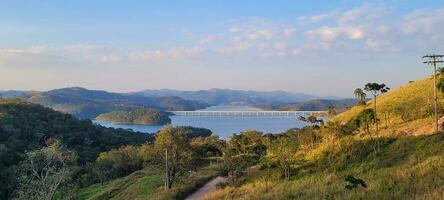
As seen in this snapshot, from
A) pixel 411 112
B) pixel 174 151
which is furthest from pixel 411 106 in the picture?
pixel 174 151

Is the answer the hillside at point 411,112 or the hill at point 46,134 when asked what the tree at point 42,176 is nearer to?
the hillside at point 411,112

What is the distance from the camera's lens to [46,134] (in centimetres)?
10300

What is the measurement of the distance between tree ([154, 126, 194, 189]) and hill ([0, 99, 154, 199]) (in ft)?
163

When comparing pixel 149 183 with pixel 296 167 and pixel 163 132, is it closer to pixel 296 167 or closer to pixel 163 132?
pixel 163 132

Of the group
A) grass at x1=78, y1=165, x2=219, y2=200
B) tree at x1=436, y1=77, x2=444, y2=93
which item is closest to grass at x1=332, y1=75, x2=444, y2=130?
tree at x1=436, y1=77, x2=444, y2=93

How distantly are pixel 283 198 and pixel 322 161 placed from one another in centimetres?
1045

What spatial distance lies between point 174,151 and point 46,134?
80.3m

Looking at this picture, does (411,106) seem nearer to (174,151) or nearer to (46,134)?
(174,151)

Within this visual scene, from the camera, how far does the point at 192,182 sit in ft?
98.7

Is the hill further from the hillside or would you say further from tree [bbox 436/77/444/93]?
tree [bbox 436/77/444/93]

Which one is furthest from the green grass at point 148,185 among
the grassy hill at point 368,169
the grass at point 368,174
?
the grass at point 368,174

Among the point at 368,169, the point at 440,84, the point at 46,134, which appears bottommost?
the point at 46,134

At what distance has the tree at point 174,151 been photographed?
31.1 meters

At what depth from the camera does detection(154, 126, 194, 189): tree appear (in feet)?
102
